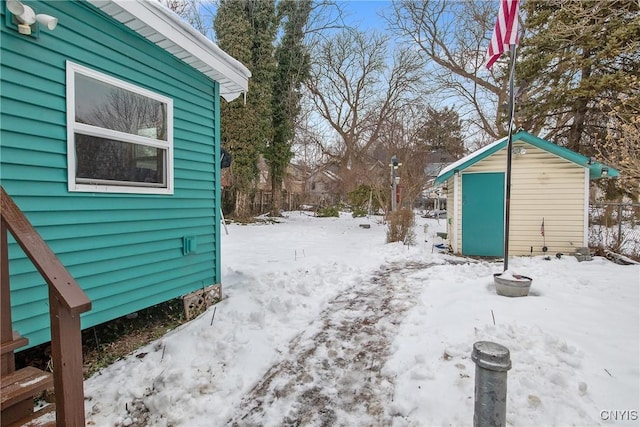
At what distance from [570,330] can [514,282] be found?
1.08m

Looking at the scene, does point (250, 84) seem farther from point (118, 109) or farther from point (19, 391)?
point (19, 391)

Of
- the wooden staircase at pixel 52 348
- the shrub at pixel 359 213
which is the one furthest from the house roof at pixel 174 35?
the shrub at pixel 359 213

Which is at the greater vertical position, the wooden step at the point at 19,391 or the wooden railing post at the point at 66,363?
the wooden railing post at the point at 66,363

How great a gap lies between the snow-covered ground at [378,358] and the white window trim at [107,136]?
4.98 feet

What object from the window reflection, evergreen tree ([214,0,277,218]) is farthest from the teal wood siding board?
evergreen tree ([214,0,277,218])

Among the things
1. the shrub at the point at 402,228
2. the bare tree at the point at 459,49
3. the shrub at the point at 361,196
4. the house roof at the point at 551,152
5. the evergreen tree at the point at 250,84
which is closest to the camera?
the house roof at the point at 551,152

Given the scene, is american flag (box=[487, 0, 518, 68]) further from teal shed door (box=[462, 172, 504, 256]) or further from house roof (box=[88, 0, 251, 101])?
house roof (box=[88, 0, 251, 101])

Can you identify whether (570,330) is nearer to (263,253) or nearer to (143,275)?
(143,275)

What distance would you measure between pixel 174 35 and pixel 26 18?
1279mm

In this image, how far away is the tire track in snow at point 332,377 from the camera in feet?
7.46

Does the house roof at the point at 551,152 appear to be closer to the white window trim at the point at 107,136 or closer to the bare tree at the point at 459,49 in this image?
the white window trim at the point at 107,136

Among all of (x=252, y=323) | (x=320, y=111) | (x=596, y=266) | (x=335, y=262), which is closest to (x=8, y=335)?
(x=252, y=323)

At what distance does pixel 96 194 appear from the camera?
9.21ft

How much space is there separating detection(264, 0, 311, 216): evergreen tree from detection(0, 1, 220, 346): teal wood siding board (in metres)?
12.9
